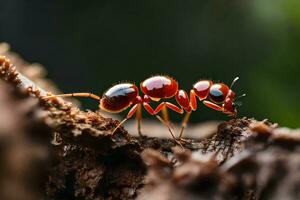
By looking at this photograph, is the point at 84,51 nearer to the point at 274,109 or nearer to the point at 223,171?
the point at 274,109

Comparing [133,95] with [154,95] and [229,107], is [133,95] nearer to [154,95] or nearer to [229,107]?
[154,95]

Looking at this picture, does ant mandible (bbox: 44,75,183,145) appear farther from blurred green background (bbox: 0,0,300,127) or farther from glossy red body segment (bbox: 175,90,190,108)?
blurred green background (bbox: 0,0,300,127)

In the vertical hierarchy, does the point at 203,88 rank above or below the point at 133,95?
above

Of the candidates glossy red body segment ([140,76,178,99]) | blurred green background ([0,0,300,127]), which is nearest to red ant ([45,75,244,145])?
glossy red body segment ([140,76,178,99])

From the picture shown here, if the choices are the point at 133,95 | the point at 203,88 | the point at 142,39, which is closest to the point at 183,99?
the point at 203,88

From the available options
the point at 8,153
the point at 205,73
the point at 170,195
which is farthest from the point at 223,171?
the point at 205,73
